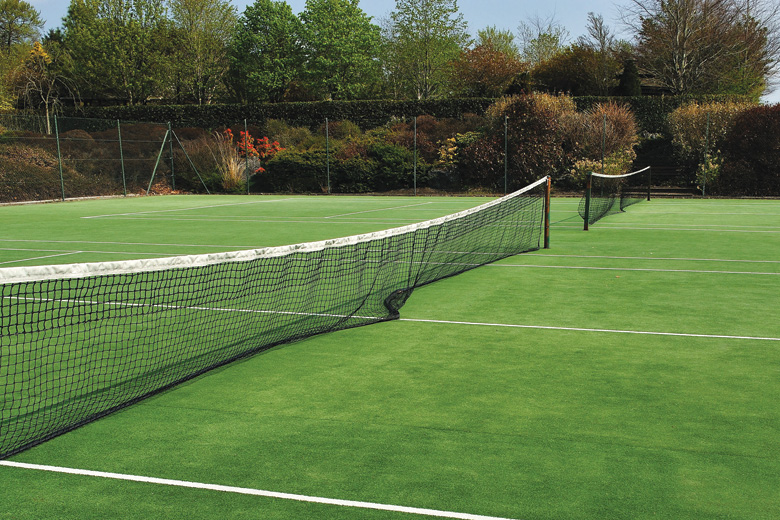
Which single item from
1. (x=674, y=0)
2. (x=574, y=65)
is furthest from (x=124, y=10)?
(x=674, y=0)

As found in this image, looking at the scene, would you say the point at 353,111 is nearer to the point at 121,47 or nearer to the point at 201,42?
the point at 201,42

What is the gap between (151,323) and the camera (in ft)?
22.9

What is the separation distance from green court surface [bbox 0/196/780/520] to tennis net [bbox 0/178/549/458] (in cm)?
27

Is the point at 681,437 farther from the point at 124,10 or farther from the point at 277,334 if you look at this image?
the point at 124,10

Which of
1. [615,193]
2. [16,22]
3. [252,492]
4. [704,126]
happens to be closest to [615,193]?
[615,193]

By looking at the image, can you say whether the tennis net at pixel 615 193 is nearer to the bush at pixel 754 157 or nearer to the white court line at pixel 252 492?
the bush at pixel 754 157

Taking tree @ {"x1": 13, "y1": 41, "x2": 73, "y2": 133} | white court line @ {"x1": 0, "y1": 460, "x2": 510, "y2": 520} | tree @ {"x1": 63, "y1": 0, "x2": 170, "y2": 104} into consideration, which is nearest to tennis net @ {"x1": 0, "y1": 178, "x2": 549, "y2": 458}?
white court line @ {"x1": 0, "y1": 460, "x2": 510, "y2": 520}

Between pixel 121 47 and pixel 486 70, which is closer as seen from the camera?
pixel 486 70

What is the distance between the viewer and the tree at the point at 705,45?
37.9 meters

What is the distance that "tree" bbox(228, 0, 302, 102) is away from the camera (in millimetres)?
49688

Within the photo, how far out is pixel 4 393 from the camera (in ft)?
16.0

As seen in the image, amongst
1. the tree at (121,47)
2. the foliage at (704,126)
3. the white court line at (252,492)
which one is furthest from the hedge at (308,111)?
the white court line at (252,492)

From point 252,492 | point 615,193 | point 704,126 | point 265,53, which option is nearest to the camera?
point 252,492

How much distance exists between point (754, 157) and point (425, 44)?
1110 inches
